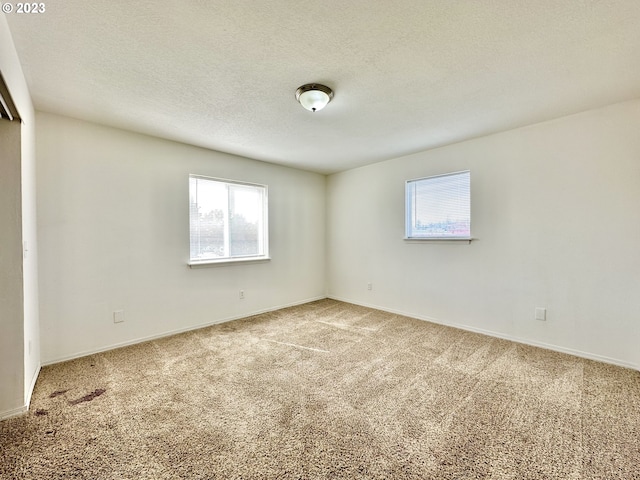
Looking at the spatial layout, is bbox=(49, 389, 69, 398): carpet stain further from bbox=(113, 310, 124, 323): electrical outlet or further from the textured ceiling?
the textured ceiling

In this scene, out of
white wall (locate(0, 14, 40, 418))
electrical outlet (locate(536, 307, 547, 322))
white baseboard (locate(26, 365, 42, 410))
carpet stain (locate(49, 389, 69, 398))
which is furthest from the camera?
electrical outlet (locate(536, 307, 547, 322))

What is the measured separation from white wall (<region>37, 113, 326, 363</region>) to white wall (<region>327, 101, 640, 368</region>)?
8.31ft

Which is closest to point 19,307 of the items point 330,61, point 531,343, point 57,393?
point 57,393

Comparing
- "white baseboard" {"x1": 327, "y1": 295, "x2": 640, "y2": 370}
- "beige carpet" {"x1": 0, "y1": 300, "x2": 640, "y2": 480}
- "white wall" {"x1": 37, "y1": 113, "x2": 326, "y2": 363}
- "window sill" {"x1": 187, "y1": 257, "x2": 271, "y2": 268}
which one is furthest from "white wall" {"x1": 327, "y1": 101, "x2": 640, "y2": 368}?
"white wall" {"x1": 37, "y1": 113, "x2": 326, "y2": 363}

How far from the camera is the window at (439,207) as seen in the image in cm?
356

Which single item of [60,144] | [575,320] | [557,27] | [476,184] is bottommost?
[575,320]

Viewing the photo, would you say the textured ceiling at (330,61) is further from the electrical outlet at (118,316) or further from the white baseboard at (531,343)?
the white baseboard at (531,343)

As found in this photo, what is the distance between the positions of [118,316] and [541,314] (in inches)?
178

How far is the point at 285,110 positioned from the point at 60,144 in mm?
2176

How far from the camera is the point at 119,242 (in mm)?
2977

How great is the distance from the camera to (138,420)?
1.80 m

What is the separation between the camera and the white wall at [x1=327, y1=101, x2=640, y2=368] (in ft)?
8.27

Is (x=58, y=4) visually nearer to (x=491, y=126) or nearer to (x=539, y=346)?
(x=491, y=126)

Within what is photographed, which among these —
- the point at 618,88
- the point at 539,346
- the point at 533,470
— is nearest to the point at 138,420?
the point at 533,470
